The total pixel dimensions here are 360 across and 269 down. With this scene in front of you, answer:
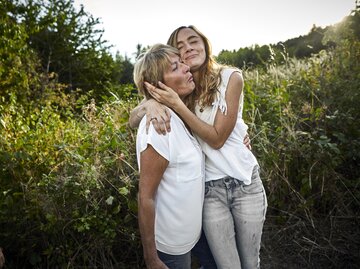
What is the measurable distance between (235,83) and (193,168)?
2.00 ft

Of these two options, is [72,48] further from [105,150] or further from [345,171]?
[345,171]

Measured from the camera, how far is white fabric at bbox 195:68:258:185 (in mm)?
1674

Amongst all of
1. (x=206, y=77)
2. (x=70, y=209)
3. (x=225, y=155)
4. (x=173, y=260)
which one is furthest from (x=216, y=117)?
(x=70, y=209)

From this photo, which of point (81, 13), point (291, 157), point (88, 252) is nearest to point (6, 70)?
point (88, 252)

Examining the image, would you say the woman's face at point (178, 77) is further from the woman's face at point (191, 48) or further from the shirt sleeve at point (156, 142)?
the shirt sleeve at point (156, 142)

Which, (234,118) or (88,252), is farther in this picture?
(88,252)

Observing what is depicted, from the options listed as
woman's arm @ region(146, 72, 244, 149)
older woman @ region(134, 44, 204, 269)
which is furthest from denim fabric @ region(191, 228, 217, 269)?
woman's arm @ region(146, 72, 244, 149)

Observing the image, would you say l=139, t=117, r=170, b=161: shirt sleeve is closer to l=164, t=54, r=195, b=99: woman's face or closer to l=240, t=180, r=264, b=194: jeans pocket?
l=164, t=54, r=195, b=99: woman's face

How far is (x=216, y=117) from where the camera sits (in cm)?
168

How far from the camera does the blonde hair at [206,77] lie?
5.90 feet

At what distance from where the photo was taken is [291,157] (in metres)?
2.96

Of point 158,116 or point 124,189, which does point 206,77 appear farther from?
point 124,189

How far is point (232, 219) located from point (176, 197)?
0.46m

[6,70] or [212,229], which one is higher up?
[6,70]
